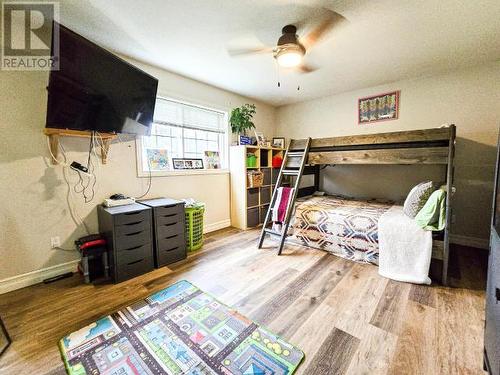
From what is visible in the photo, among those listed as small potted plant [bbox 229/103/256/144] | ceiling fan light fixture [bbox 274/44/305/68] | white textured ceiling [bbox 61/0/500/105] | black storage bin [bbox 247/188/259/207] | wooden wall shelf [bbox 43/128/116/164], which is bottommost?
black storage bin [bbox 247/188/259/207]

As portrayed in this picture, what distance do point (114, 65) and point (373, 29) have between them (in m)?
2.40

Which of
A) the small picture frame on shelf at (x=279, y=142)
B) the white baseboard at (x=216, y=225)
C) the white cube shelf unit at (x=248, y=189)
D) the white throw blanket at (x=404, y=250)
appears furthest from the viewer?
the small picture frame on shelf at (x=279, y=142)

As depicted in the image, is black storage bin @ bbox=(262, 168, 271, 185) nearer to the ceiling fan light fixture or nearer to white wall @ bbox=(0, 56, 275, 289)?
the ceiling fan light fixture

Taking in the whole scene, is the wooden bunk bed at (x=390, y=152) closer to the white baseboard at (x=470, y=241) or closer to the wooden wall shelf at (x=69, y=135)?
the white baseboard at (x=470, y=241)

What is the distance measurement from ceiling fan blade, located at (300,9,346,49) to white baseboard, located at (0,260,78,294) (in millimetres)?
3336

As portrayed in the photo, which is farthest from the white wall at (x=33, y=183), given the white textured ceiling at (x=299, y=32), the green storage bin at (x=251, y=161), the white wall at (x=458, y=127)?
the white wall at (x=458, y=127)

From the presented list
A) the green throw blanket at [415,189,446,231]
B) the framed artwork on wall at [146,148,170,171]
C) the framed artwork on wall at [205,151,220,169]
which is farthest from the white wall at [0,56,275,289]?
the green throw blanket at [415,189,446,231]

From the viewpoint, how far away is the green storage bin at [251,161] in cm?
368

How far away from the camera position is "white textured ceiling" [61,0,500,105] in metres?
1.73

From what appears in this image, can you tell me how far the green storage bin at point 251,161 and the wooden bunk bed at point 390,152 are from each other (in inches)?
25.6

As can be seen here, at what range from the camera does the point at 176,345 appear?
1367mm

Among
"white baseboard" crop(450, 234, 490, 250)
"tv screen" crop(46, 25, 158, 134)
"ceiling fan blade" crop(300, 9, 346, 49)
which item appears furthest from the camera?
"white baseboard" crop(450, 234, 490, 250)

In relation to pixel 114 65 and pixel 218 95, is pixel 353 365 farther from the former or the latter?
pixel 218 95

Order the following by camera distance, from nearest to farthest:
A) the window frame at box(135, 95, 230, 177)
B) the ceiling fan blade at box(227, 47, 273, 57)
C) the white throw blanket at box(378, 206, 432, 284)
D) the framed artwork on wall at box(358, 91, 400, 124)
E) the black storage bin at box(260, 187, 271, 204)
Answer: the white throw blanket at box(378, 206, 432, 284) < the ceiling fan blade at box(227, 47, 273, 57) < the window frame at box(135, 95, 230, 177) < the framed artwork on wall at box(358, 91, 400, 124) < the black storage bin at box(260, 187, 271, 204)
